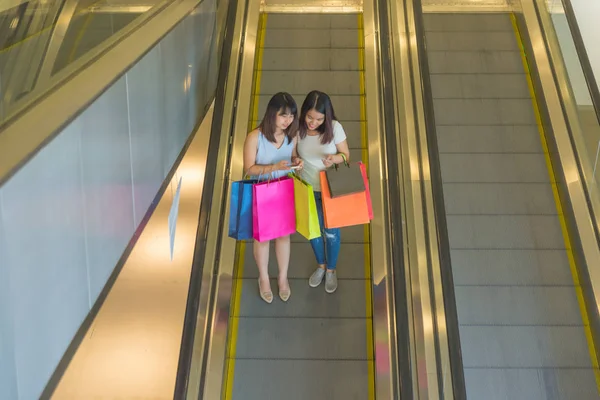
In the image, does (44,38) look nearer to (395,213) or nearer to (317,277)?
(317,277)

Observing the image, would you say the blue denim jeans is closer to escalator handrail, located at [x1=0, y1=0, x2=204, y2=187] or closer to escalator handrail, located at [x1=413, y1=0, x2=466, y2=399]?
escalator handrail, located at [x1=413, y1=0, x2=466, y2=399]

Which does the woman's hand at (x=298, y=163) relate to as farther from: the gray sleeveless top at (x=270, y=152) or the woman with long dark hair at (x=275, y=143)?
the gray sleeveless top at (x=270, y=152)

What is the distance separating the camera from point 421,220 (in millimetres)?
5352

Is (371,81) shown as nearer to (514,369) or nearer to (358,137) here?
(358,137)

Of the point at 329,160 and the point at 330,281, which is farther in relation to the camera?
the point at 330,281

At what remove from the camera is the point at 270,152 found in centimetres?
453

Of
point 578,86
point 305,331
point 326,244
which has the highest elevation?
point 578,86

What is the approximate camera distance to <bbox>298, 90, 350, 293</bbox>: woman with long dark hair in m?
4.38

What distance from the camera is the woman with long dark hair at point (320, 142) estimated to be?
438 cm

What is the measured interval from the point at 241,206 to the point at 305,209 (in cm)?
43

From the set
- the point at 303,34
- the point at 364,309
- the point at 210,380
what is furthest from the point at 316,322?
the point at 303,34

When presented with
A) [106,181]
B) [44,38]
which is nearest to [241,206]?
[106,181]

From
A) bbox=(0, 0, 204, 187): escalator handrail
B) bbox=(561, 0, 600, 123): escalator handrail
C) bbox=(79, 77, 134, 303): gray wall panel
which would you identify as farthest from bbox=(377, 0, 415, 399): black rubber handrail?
bbox=(0, 0, 204, 187): escalator handrail

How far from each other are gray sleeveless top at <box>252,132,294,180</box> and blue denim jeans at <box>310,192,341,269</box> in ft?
1.26
